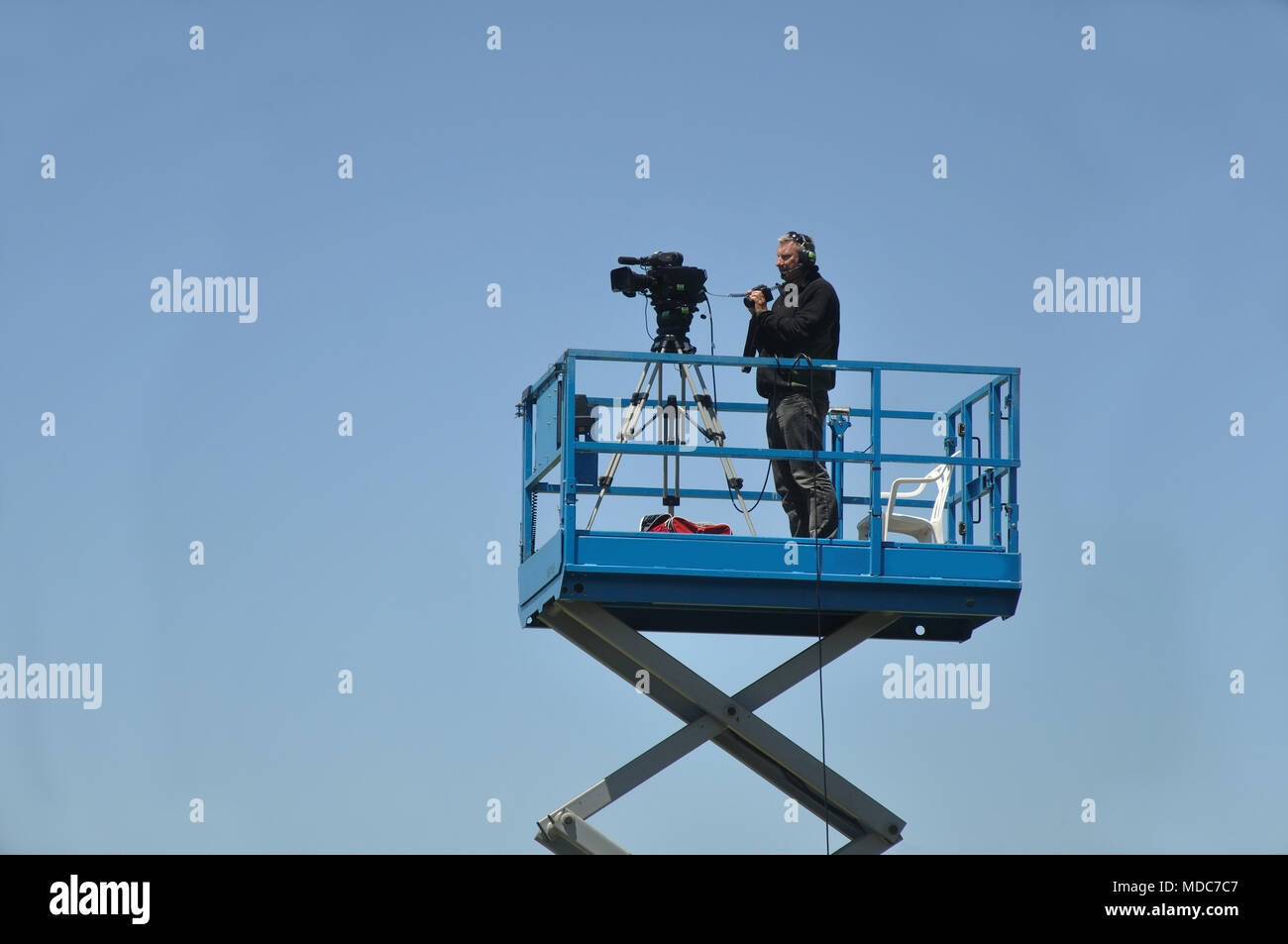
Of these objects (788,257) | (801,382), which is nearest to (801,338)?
(801,382)

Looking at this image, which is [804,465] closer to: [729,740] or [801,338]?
[801,338]

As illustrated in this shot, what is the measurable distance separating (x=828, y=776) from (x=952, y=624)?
1685 mm

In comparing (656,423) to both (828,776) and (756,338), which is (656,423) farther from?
(828,776)

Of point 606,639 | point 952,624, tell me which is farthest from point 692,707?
point 952,624

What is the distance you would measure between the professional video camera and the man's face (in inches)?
28.1

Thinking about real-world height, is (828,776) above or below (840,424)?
below

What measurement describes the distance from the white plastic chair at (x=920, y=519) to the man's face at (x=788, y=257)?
1.99 m

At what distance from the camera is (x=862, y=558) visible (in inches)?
860

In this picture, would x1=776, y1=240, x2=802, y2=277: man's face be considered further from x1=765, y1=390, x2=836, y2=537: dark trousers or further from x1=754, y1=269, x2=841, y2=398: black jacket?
x1=765, y1=390, x2=836, y2=537: dark trousers

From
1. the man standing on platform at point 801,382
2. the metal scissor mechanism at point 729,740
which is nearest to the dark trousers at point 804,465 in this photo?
the man standing on platform at point 801,382

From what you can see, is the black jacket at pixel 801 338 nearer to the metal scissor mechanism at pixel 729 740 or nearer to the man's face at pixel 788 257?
the man's face at pixel 788 257

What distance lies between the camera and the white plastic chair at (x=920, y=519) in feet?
73.4

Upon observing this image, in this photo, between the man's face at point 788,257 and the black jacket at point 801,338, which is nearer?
the black jacket at point 801,338
